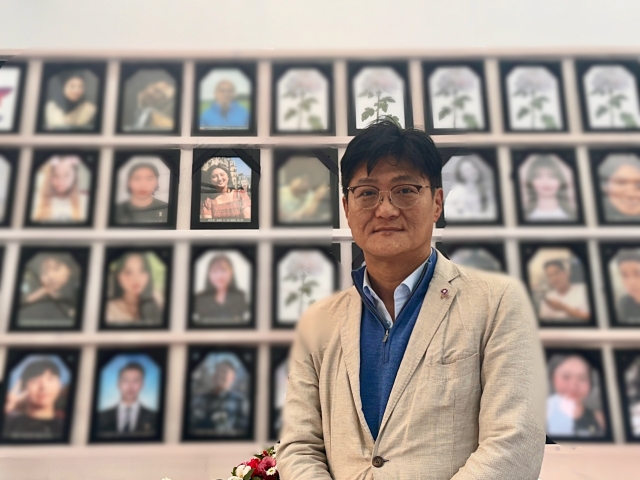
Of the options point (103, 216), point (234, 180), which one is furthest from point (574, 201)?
point (103, 216)

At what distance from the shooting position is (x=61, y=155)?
1289 millimetres

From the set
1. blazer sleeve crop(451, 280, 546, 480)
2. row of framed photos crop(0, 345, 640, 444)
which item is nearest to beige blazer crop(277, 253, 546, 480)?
blazer sleeve crop(451, 280, 546, 480)

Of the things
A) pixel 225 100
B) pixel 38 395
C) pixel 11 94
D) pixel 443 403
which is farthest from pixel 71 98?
pixel 443 403

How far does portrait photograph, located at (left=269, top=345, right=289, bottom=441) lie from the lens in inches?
46.5

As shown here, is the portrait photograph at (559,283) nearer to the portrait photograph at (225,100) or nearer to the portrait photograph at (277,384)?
the portrait photograph at (277,384)

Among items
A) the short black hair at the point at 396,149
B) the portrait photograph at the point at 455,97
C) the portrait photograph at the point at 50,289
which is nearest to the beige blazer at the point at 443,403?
the short black hair at the point at 396,149

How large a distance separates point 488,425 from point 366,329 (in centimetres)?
27

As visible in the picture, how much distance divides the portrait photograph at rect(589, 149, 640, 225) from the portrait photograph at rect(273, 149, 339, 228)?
0.67 metres

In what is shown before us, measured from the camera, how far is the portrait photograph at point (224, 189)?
1239mm

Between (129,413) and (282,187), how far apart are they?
68 centimetres

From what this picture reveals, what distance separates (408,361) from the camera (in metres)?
0.84

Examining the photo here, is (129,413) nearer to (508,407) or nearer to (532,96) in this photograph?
(508,407)

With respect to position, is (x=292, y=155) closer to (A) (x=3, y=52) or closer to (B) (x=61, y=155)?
(B) (x=61, y=155)

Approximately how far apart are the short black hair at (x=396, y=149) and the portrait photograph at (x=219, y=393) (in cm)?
57
